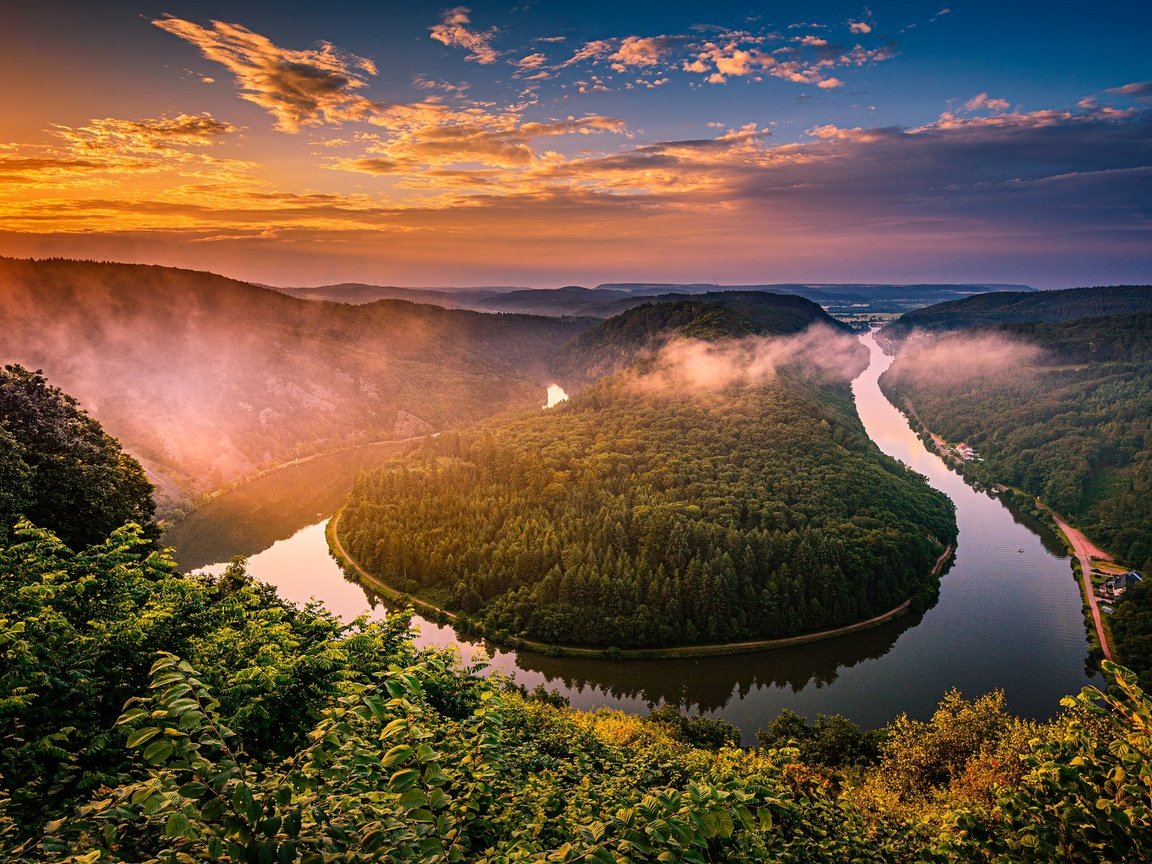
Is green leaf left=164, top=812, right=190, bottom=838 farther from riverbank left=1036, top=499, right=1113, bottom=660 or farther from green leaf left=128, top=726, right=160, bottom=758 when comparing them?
riverbank left=1036, top=499, right=1113, bottom=660

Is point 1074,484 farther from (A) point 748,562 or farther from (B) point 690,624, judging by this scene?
(B) point 690,624

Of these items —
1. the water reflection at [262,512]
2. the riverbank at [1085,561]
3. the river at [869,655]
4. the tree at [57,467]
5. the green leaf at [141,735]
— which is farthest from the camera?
the water reflection at [262,512]

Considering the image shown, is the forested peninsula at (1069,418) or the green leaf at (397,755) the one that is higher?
the green leaf at (397,755)

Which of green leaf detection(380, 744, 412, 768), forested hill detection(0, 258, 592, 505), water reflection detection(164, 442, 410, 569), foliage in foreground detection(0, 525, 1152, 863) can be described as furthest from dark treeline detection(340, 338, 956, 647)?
green leaf detection(380, 744, 412, 768)

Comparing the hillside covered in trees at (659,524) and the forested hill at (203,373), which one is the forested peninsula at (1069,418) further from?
the forested hill at (203,373)

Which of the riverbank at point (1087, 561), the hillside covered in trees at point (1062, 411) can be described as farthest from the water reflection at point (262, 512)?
the hillside covered in trees at point (1062, 411)

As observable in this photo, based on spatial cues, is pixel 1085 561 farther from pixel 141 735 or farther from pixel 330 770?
pixel 141 735
